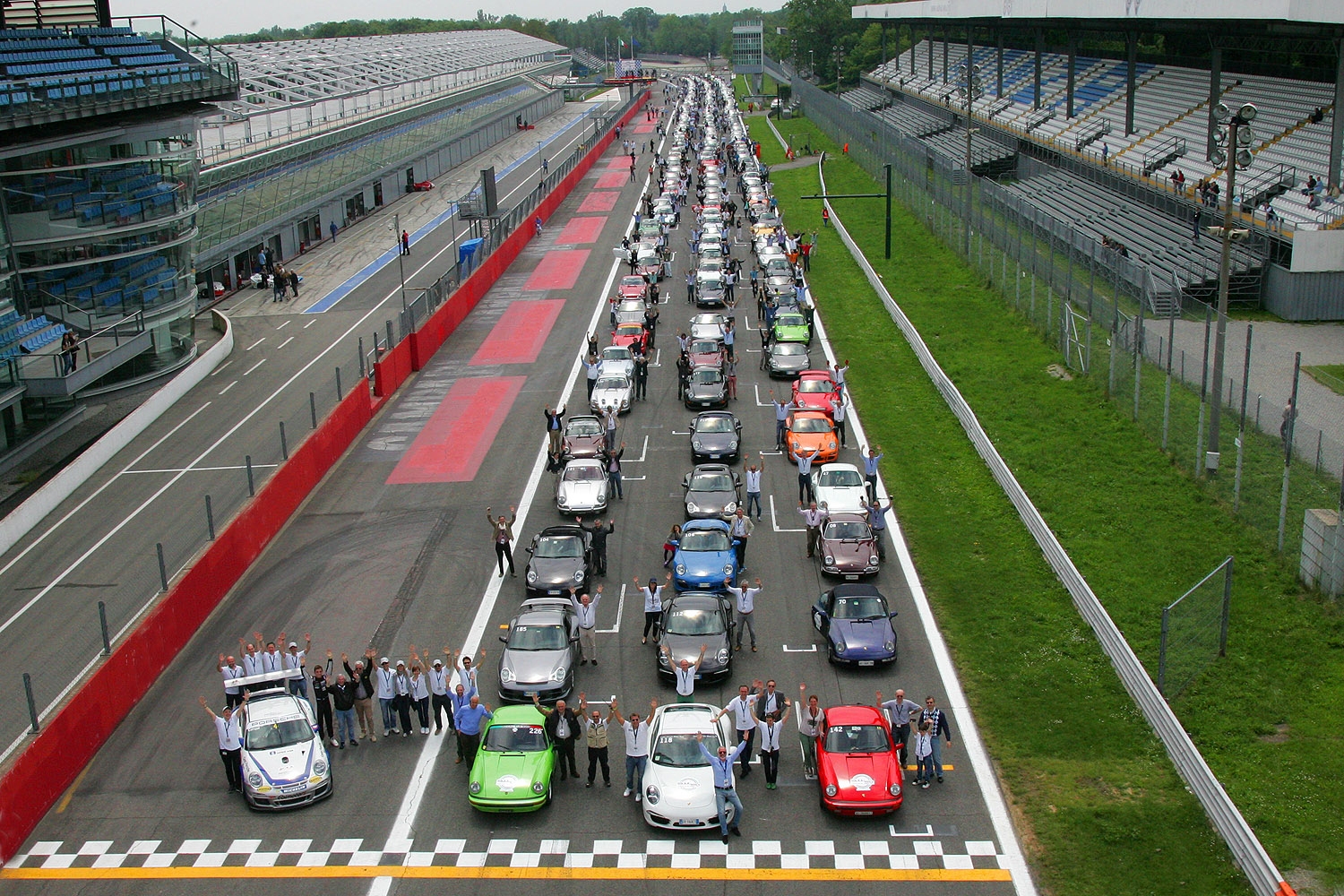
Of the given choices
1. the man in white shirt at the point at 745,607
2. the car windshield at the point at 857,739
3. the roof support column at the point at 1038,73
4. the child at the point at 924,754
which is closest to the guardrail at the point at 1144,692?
the child at the point at 924,754

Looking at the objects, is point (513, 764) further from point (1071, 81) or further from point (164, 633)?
point (1071, 81)

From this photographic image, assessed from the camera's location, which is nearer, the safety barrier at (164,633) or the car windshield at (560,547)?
the safety barrier at (164,633)

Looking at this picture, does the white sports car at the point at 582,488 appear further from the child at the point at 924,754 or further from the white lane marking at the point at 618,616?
the child at the point at 924,754

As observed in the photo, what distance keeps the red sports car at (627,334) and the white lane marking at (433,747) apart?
252 centimetres

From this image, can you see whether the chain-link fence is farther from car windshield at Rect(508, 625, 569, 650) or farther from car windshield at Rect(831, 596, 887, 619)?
car windshield at Rect(508, 625, 569, 650)

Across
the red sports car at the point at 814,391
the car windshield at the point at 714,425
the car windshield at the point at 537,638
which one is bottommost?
the car windshield at the point at 537,638

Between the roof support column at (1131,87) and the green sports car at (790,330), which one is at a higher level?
the roof support column at (1131,87)

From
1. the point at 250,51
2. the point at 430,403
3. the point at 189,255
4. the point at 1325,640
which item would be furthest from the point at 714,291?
the point at 250,51

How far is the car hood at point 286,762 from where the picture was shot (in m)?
18.0

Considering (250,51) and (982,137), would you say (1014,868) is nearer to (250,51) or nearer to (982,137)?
(982,137)

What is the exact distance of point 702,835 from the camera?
1700 cm

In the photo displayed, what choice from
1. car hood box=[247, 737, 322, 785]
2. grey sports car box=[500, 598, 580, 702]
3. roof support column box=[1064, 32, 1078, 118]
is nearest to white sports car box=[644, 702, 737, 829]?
grey sports car box=[500, 598, 580, 702]

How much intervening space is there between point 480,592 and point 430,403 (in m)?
14.3

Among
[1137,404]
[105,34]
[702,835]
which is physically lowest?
[702,835]
